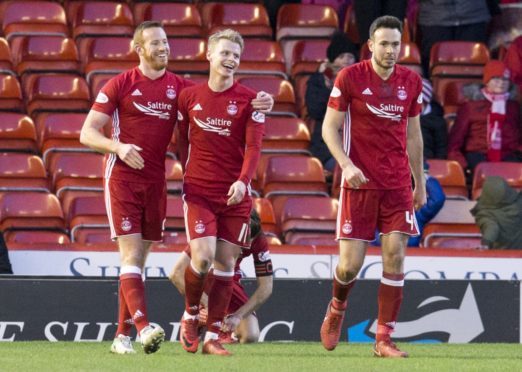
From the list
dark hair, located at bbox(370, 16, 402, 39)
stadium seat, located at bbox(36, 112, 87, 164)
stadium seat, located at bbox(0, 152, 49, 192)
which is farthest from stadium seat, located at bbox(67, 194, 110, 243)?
dark hair, located at bbox(370, 16, 402, 39)

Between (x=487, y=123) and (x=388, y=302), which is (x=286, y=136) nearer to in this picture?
(x=487, y=123)

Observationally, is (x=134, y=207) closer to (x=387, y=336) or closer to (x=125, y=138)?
(x=125, y=138)

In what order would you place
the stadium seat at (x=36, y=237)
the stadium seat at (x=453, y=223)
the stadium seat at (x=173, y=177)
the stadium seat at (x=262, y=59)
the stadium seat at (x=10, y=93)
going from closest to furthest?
the stadium seat at (x=36, y=237), the stadium seat at (x=173, y=177), the stadium seat at (x=453, y=223), the stadium seat at (x=10, y=93), the stadium seat at (x=262, y=59)

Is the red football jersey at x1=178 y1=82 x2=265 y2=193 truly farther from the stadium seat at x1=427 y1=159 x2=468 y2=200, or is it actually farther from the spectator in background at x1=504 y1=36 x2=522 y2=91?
the spectator in background at x1=504 y1=36 x2=522 y2=91

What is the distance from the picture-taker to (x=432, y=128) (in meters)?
14.4

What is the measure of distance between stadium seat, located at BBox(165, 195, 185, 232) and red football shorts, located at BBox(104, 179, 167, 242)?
12.7 ft

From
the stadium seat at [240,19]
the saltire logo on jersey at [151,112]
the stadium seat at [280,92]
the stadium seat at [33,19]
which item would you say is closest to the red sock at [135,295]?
the saltire logo on jersey at [151,112]

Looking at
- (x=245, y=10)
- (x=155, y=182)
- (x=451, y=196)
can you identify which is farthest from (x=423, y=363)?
(x=245, y=10)

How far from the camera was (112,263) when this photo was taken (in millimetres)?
11906

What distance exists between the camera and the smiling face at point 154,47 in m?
9.04

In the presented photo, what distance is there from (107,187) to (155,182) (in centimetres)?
29

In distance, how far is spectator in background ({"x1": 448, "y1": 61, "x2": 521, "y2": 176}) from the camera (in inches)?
577

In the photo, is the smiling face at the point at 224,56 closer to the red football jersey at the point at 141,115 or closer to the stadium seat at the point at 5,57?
the red football jersey at the point at 141,115

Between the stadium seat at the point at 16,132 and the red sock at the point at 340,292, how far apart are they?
17.4 ft
